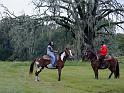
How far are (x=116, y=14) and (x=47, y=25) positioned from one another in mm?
8255

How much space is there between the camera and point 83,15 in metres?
48.3

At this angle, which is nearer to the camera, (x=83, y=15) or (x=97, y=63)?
(x=97, y=63)

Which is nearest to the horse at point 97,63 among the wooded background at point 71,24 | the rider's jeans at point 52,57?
the rider's jeans at point 52,57

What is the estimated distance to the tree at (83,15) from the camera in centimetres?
4716

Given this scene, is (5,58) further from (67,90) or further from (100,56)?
(67,90)

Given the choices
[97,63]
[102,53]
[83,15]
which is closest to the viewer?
[102,53]

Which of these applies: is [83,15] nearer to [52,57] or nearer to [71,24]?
[71,24]

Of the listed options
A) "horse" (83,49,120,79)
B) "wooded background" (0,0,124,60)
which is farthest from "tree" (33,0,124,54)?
"horse" (83,49,120,79)

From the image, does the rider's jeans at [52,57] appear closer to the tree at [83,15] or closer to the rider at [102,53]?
the rider at [102,53]

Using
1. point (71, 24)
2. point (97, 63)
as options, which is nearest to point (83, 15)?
point (71, 24)

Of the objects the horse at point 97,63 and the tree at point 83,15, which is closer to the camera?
the horse at point 97,63

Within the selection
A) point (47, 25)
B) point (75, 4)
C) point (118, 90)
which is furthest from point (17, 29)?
point (118, 90)

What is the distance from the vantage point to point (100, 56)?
89.7ft

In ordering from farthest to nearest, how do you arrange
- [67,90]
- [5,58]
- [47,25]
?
[5,58], [47,25], [67,90]
